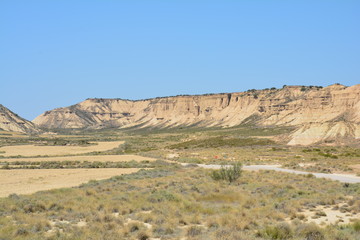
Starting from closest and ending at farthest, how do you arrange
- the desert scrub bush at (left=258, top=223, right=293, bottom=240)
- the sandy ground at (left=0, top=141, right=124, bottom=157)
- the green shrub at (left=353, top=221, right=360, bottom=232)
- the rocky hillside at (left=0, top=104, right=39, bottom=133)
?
the desert scrub bush at (left=258, top=223, right=293, bottom=240) → the green shrub at (left=353, top=221, right=360, bottom=232) → the sandy ground at (left=0, top=141, right=124, bottom=157) → the rocky hillside at (left=0, top=104, right=39, bottom=133)

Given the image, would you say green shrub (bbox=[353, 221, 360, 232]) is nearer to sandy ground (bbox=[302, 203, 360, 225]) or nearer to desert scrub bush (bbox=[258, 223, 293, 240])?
sandy ground (bbox=[302, 203, 360, 225])

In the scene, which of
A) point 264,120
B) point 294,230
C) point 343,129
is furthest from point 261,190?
point 264,120

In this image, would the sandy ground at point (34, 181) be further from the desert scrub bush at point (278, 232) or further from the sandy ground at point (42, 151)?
the sandy ground at point (42, 151)

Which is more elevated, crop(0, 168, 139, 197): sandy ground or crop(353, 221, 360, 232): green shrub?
crop(353, 221, 360, 232): green shrub

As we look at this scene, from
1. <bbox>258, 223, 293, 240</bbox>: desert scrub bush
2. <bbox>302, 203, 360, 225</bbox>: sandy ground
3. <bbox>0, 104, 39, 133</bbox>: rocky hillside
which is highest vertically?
<bbox>0, 104, 39, 133</bbox>: rocky hillside

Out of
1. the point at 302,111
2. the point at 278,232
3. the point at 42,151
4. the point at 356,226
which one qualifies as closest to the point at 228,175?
the point at 356,226

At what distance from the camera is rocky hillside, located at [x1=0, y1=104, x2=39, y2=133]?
534ft

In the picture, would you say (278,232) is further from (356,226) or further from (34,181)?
(34,181)

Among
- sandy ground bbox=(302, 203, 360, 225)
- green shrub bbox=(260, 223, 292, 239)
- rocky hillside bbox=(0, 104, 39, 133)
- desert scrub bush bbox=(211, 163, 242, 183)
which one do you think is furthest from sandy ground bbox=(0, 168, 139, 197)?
rocky hillside bbox=(0, 104, 39, 133)

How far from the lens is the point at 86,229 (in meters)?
13.3

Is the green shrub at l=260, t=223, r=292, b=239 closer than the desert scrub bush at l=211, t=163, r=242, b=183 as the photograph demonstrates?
Yes

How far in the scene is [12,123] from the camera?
168 metres

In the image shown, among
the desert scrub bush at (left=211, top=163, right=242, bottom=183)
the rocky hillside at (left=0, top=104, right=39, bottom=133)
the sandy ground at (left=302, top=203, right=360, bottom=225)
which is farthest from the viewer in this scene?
the rocky hillside at (left=0, top=104, right=39, bottom=133)

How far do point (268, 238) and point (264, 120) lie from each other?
146900 mm
